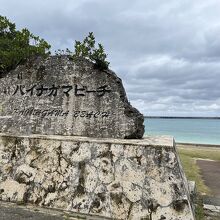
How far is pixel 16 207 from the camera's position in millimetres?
5125

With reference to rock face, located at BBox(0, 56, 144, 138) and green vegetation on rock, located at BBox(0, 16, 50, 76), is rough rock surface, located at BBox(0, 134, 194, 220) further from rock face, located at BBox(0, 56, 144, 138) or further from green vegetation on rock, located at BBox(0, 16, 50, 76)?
green vegetation on rock, located at BBox(0, 16, 50, 76)

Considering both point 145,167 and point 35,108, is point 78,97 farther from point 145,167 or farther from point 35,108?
point 145,167

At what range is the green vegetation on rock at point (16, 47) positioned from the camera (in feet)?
23.9

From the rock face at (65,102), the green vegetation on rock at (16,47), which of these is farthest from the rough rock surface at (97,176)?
the green vegetation on rock at (16,47)

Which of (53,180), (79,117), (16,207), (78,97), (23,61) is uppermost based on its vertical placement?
(23,61)

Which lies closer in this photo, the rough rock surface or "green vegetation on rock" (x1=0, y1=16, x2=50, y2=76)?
the rough rock surface

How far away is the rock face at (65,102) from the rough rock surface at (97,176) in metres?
0.40

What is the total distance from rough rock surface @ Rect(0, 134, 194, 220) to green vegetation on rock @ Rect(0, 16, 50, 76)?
2.23 m

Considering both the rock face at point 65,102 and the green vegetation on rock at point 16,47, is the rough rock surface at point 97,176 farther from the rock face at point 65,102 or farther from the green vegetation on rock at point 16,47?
the green vegetation on rock at point 16,47

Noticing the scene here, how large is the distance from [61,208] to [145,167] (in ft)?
5.06

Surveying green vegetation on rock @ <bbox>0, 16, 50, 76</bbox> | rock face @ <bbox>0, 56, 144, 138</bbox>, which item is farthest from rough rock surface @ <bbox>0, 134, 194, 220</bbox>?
green vegetation on rock @ <bbox>0, 16, 50, 76</bbox>

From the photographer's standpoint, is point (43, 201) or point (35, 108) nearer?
point (43, 201)

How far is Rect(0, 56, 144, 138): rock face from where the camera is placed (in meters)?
5.77

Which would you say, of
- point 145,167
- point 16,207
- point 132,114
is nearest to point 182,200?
point 145,167
